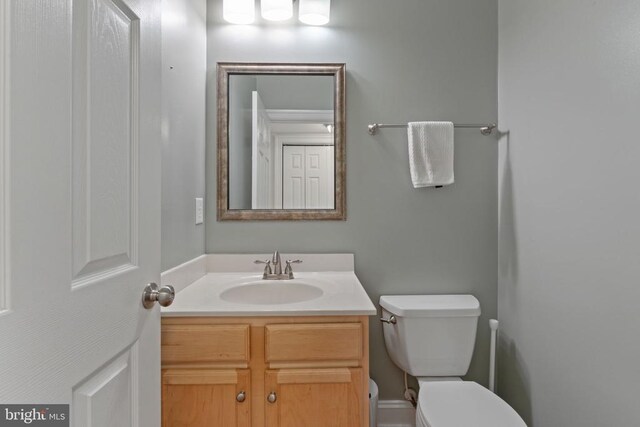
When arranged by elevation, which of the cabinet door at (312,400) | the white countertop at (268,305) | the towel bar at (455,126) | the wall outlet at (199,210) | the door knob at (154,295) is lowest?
the cabinet door at (312,400)

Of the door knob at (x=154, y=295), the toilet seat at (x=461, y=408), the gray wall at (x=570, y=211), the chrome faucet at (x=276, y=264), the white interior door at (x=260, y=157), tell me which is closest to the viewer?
the door knob at (x=154, y=295)

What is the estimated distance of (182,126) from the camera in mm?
1428

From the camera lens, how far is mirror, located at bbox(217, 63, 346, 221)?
1774 mm

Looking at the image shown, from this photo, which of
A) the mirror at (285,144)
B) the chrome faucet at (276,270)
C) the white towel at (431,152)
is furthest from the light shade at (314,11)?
the chrome faucet at (276,270)

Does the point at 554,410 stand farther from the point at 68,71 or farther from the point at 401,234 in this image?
the point at 68,71

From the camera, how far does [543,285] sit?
56.6 inches

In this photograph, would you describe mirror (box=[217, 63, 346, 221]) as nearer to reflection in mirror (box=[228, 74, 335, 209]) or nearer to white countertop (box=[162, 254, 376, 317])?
reflection in mirror (box=[228, 74, 335, 209])

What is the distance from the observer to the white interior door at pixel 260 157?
177cm

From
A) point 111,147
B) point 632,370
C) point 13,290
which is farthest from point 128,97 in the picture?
point 632,370

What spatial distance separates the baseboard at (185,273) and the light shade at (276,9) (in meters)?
1.19

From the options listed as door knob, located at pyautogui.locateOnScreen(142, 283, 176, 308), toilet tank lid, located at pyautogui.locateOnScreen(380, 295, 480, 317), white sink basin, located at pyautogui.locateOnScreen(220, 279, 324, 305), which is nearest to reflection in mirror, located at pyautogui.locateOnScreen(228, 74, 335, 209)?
white sink basin, located at pyautogui.locateOnScreen(220, 279, 324, 305)

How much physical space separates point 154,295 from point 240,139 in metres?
1.11

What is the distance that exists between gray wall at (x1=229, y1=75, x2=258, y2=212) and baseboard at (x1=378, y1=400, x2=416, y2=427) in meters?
1.19

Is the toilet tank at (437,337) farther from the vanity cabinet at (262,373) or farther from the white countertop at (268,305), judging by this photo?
the vanity cabinet at (262,373)
